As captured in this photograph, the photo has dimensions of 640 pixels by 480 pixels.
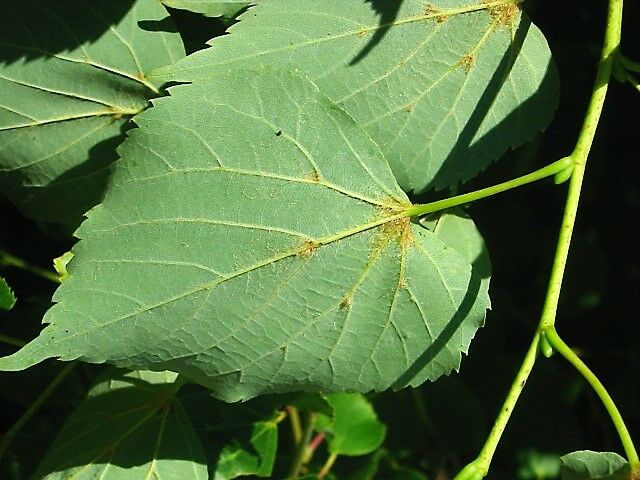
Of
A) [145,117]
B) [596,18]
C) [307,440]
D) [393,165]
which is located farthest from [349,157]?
[596,18]

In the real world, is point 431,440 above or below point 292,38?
below

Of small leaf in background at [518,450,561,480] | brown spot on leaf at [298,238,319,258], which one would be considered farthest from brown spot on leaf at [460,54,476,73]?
small leaf in background at [518,450,561,480]

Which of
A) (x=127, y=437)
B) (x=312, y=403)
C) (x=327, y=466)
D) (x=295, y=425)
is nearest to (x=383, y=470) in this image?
(x=327, y=466)

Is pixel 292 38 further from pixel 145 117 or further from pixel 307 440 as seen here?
pixel 307 440

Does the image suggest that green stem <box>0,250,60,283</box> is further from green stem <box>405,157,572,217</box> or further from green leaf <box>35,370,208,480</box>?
green stem <box>405,157,572,217</box>

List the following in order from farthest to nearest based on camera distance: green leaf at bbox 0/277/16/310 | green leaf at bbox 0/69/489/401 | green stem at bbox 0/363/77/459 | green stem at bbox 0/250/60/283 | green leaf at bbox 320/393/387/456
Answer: green leaf at bbox 320/393/387/456, green stem at bbox 0/250/60/283, green stem at bbox 0/363/77/459, green leaf at bbox 0/277/16/310, green leaf at bbox 0/69/489/401

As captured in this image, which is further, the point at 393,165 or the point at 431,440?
the point at 431,440

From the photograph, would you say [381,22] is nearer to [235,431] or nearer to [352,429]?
[235,431]
